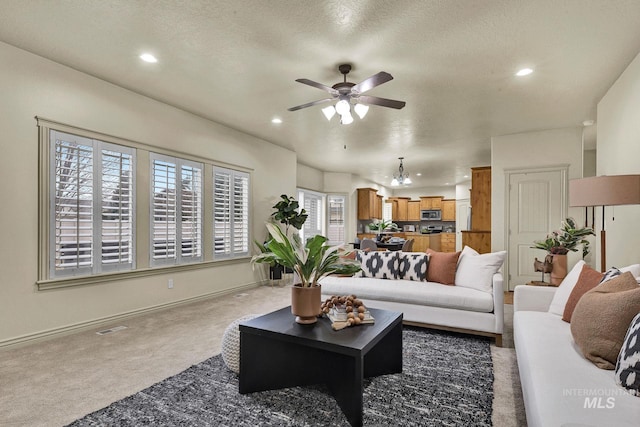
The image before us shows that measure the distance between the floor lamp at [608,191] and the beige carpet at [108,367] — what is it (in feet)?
4.54

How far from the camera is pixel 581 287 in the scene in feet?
7.11

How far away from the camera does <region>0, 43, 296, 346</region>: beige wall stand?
2916 millimetres

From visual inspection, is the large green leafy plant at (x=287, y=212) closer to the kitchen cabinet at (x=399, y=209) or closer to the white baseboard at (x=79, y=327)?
the white baseboard at (x=79, y=327)

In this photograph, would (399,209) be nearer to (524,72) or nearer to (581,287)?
(524,72)

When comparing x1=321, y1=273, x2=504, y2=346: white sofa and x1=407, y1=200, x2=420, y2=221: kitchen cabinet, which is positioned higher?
x1=407, y1=200, x2=420, y2=221: kitchen cabinet

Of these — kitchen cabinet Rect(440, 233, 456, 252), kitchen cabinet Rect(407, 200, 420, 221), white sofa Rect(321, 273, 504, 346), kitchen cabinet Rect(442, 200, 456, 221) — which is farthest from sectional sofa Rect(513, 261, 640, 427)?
kitchen cabinet Rect(407, 200, 420, 221)

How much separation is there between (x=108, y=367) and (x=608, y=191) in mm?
3917

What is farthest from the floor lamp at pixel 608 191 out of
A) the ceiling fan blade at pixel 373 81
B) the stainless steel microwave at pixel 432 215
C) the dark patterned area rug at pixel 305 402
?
the stainless steel microwave at pixel 432 215

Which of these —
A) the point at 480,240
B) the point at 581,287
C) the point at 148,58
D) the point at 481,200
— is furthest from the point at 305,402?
the point at 481,200

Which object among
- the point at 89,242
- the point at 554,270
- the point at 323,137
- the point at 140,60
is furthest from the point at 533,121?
the point at 89,242

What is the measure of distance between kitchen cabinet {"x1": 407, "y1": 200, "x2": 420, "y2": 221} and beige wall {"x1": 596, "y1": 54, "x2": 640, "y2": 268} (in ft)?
27.0

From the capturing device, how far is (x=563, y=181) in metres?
5.23

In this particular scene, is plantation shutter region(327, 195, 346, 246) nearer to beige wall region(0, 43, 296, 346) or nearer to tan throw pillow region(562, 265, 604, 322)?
beige wall region(0, 43, 296, 346)

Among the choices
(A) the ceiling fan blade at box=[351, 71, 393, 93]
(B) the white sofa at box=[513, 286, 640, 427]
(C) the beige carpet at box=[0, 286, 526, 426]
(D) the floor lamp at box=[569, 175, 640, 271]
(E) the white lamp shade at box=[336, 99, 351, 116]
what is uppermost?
(A) the ceiling fan blade at box=[351, 71, 393, 93]
